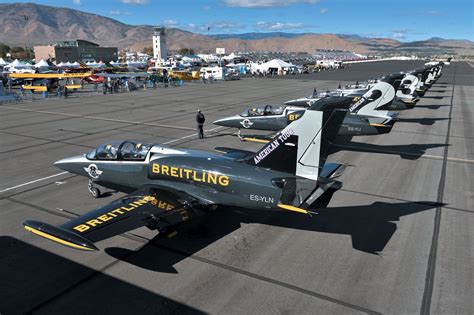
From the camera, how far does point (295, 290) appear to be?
843cm

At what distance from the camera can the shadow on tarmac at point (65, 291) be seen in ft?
25.5

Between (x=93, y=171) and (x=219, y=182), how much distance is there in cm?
548

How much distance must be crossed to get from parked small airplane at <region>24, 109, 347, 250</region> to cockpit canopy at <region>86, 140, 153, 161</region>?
0.17 ft

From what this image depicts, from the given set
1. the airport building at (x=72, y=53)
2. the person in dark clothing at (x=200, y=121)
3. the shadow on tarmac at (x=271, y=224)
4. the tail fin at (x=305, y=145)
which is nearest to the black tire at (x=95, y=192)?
the shadow on tarmac at (x=271, y=224)

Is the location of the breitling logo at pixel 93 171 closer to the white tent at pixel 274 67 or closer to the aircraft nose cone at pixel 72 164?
the aircraft nose cone at pixel 72 164

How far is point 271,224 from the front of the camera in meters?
11.9

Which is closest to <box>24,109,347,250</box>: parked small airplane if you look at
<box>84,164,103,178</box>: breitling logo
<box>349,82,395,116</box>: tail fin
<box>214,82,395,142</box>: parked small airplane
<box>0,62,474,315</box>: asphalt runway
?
<box>0,62,474,315</box>: asphalt runway

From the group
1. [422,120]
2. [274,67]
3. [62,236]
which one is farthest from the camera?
[274,67]

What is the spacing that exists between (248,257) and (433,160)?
48.3 ft

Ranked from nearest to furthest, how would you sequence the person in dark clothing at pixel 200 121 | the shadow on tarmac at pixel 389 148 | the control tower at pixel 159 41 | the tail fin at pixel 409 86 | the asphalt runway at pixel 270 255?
the asphalt runway at pixel 270 255, the shadow on tarmac at pixel 389 148, the person in dark clothing at pixel 200 121, the tail fin at pixel 409 86, the control tower at pixel 159 41

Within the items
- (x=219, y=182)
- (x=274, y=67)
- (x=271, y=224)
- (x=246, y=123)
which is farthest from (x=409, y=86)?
(x=274, y=67)

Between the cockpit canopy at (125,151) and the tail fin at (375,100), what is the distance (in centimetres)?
1558

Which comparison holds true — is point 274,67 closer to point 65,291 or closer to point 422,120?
point 422,120

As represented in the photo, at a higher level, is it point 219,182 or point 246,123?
point 246,123
